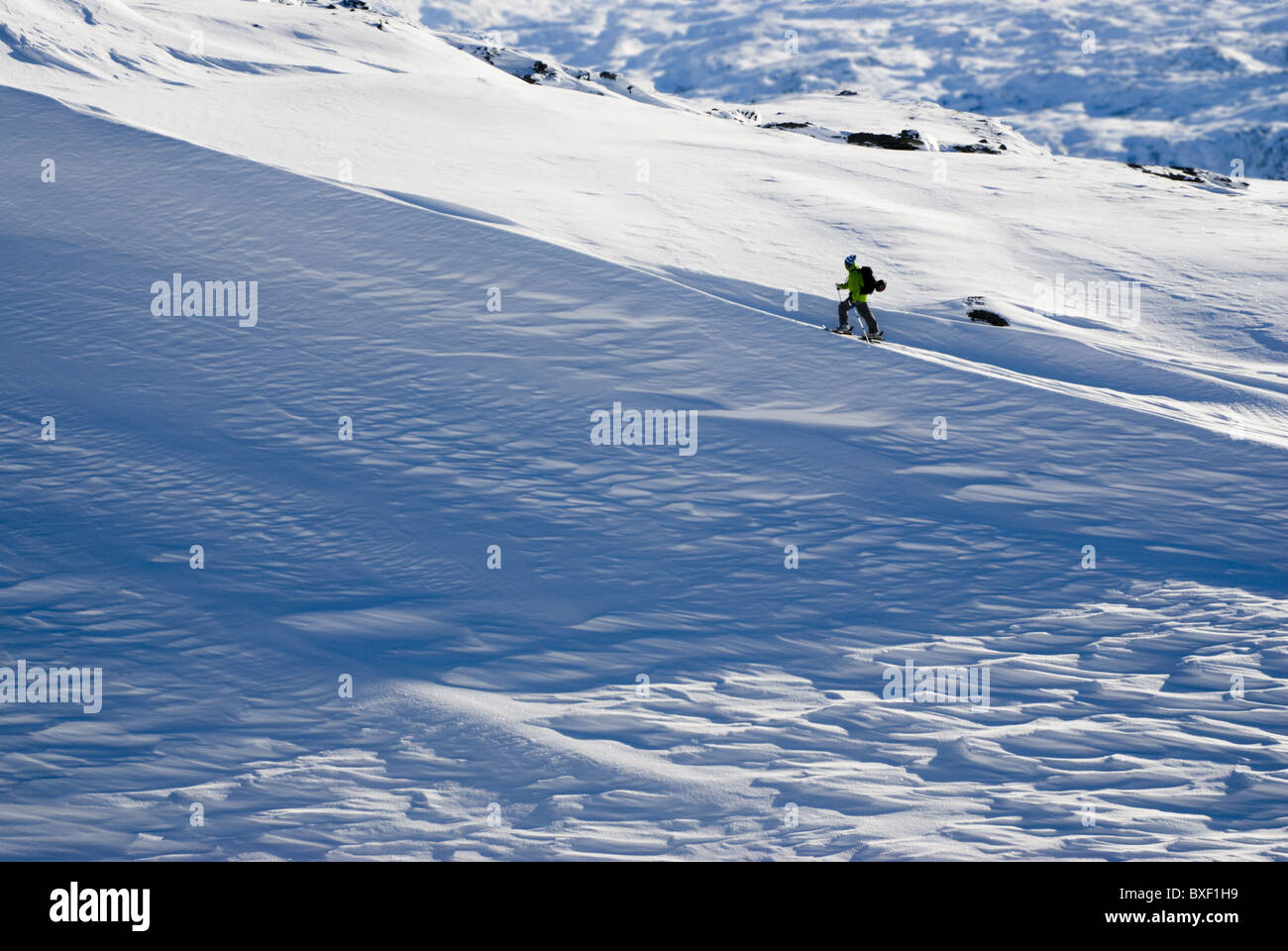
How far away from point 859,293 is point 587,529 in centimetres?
458

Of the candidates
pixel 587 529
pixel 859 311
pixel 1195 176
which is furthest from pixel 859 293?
pixel 1195 176

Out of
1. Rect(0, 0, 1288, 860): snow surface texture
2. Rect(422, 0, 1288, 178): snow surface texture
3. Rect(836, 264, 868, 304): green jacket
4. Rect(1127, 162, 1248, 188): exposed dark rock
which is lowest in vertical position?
Rect(0, 0, 1288, 860): snow surface texture

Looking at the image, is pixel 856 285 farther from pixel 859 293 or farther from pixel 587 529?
pixel 587 529

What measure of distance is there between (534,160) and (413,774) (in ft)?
44.1

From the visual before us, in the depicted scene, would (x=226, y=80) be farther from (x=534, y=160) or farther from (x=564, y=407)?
(x=564, y=407)

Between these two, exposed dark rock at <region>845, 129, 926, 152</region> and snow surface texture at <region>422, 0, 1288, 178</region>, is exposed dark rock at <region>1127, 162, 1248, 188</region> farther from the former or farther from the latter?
snow surface texture at <region>422, 0, 1288, 178</region>

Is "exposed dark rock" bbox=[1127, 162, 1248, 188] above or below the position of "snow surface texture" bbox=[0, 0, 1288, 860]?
above

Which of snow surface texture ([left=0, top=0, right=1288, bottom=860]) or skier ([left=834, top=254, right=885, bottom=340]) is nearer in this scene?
snow surface texture ([left=0, top=0, right=1288, bottom=860])

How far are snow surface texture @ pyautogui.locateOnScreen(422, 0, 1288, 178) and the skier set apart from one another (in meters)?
49.9

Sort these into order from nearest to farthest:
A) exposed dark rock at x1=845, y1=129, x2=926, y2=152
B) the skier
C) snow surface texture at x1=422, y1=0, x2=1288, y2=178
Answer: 1. the skier
2. exposed dark rock at x1=845, y1=129, x2=926, y2=152
3. snow surface texture at x1=422, y1=0, x2=1288, y2=178

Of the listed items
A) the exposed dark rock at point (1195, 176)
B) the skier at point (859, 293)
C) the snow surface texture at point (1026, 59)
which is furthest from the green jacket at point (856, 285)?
the snow surface texture at point (1026, 59)

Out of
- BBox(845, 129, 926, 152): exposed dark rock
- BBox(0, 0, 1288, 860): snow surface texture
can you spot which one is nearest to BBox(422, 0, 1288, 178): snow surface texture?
BBox(845, 129, 926, 152): exposed dark rock

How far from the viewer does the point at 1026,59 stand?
7950cm

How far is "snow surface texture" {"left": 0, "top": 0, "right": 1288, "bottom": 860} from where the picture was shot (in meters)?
5.63
